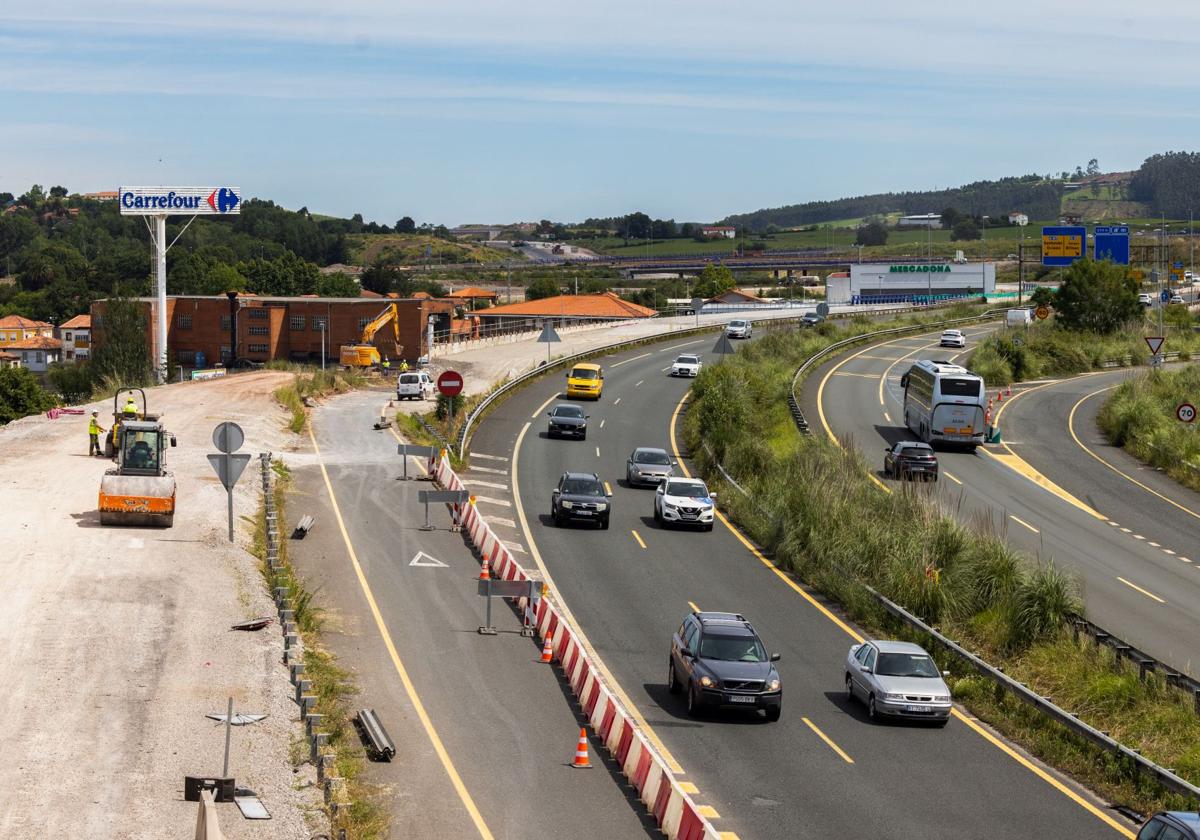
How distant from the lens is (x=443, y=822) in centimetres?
1716

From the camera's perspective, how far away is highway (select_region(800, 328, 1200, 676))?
33.0 m

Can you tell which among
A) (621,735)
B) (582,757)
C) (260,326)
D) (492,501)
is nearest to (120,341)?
(260,326)

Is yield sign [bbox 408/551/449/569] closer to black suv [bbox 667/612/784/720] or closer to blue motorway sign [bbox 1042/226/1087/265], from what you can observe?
black suv [bbox 667/612/784/720]

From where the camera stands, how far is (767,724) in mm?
22594

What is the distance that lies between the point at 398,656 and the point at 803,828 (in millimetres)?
9622

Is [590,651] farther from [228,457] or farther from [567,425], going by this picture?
[567,425]

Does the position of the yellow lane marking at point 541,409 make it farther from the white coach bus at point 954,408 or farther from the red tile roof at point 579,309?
Answer: the red tile roof at point 579,309

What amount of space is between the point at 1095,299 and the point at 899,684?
73199 millimetres

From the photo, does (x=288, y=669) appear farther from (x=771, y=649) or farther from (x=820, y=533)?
(x=820, y=533)

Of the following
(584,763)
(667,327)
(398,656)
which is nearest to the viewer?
(584,763)

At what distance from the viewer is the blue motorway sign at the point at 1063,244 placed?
115m

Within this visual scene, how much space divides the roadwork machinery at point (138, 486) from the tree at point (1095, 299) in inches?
2788

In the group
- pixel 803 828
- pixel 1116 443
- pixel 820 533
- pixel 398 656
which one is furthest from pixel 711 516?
pixel 1116 443

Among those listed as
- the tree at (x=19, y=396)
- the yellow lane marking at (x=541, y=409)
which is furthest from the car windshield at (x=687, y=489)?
the tree at (x=19, y=396)
